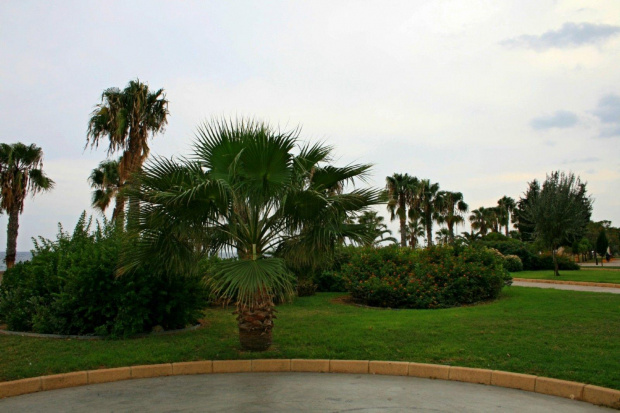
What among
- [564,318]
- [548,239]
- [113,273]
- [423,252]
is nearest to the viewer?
[113,273]

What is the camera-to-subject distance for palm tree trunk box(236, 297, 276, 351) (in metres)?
8.85

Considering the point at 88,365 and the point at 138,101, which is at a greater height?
the point at 138,101

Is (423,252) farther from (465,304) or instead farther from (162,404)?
(162,404)

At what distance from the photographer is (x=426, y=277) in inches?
626

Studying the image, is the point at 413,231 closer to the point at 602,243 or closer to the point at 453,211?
the point at 453,211

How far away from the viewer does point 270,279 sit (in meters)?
7.83

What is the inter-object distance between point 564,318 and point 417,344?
4342mm

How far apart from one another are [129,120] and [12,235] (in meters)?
13.1

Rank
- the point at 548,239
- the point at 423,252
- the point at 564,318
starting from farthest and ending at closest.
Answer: the point at 548,239 < the point at 423,252 < the point at 564,318

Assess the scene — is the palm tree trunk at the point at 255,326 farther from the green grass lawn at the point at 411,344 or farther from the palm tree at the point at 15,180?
the palm tree at the point at 15,180

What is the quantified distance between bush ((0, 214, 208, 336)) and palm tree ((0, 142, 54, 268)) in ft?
69.5

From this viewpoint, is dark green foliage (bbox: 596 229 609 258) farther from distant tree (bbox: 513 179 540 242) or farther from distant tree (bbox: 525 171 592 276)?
distant tree (bbox: 525 171 592 276)

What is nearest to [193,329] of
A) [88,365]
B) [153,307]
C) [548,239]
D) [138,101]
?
[153,307]

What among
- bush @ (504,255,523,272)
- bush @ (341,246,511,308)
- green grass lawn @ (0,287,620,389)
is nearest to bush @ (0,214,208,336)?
green grass lawn @ (0,287,620,389)
